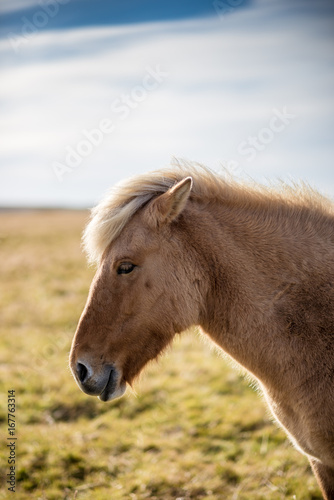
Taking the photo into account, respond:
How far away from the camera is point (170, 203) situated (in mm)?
3098

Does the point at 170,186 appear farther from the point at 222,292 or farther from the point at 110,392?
the point at 110,392

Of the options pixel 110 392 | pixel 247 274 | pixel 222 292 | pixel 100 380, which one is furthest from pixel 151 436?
pixel 247 274

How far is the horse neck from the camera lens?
313 cm

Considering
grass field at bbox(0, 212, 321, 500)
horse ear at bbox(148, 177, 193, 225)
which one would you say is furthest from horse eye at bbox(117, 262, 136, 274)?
grass field at bbox(0, 212, 321, 500)

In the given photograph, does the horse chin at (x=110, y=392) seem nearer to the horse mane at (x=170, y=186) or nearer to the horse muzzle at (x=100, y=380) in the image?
the horse muzzle at (x=100, y=380)

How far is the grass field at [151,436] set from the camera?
478 cm

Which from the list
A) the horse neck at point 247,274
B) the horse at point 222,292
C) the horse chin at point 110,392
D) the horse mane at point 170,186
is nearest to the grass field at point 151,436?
the horse chin at point 110,392

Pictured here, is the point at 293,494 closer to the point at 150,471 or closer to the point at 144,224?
the point at 150,471

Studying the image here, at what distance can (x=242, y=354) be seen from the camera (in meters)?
3.20

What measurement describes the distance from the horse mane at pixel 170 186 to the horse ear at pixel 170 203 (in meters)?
0.20

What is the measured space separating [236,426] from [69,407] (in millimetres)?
2610

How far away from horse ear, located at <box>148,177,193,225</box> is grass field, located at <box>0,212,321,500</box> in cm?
123

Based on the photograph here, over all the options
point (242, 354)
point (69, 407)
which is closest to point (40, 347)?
point (69, 407)

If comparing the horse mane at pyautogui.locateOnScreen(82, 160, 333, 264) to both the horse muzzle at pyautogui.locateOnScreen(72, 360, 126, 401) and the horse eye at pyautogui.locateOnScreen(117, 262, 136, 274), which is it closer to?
the horse eye at pyautogui.locateOnScreen(117, 262, 136, 274)
